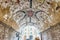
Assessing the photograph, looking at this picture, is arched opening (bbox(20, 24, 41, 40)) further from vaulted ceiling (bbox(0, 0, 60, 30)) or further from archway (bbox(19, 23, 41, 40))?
vaulted ceiling (bbox(0, 0, 60, 30))

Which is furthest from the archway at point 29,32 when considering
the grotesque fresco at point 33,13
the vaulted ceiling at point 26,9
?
the vaulted ceiling at point 26,9

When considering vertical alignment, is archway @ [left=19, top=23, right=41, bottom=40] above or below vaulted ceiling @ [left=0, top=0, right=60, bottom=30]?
below

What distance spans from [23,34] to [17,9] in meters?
4.48

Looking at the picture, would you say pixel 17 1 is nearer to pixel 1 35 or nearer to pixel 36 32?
pixel 1 35

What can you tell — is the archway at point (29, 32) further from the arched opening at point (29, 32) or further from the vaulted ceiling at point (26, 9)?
the vaulted ceiling at point (26, 9)

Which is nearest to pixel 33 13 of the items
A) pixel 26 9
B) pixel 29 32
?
pixel 26 9

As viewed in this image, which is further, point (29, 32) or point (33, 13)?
point (29, 32)

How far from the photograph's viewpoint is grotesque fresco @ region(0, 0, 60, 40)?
10.6m

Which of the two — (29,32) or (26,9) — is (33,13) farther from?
(29,32)

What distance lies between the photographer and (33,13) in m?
12.2

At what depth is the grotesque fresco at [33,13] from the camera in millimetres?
10555

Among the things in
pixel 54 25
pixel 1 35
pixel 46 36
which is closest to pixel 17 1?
pixel 1 35

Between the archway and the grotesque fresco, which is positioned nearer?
the grotesque fresco

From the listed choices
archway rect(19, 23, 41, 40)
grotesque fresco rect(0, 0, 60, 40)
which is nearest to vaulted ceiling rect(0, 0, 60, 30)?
grotesque fresco rect(0, 0, 60, 40)
